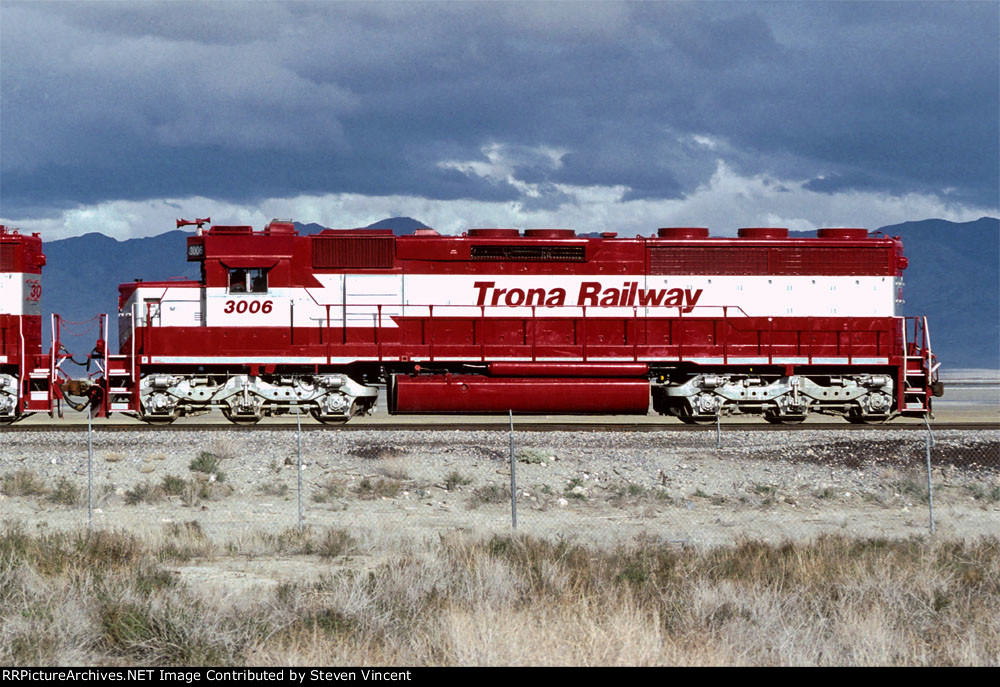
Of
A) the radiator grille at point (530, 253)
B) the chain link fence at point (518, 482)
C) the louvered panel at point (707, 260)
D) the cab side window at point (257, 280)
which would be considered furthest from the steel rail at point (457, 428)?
the radiator grille at point (530, 253)

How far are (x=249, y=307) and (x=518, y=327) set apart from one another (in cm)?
565

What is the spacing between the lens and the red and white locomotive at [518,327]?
70.8 feet

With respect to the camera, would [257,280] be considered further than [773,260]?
No

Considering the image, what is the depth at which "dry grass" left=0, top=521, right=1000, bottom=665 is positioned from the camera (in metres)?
7.95

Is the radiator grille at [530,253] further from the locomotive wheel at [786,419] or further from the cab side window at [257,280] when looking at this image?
the locomotive wheel at [786,419]

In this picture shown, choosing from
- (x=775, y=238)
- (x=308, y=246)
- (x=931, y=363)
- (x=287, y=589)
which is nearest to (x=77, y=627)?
(x=287, y=589)

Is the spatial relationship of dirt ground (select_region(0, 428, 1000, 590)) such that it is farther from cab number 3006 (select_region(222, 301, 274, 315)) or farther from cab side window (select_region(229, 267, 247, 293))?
cab side window (select_region(229, 267, 247, 293))

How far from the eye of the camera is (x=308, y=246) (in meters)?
21.7

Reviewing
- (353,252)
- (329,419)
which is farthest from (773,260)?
(329,419)

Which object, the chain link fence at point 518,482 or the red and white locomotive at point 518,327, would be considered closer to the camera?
the chain link fence at point 518,482

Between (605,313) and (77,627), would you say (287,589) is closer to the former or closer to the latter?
(77,627)

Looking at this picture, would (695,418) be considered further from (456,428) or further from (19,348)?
(19,348)

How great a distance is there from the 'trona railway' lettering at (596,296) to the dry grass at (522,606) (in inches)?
403

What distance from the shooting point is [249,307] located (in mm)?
21641
